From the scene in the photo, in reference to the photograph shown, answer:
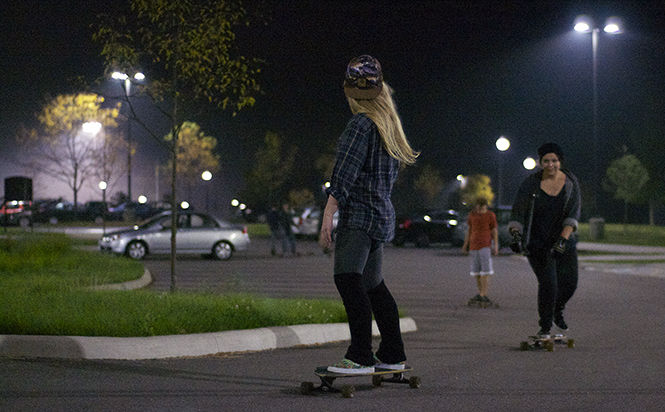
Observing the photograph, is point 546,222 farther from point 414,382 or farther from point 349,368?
point 349,368

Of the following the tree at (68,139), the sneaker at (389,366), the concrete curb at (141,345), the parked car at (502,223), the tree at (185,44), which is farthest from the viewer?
the tree at (68,139)

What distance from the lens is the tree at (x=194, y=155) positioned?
72.4 metres

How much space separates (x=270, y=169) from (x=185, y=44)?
A: 62.2 m

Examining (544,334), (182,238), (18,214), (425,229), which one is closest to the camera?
(544,334)

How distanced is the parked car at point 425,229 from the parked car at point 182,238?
34.6ft

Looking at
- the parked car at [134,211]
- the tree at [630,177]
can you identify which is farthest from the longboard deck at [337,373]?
the tree at [630,177]

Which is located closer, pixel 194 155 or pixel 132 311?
pixel 132 311

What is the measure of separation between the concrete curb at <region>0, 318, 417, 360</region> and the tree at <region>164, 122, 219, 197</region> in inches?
2507

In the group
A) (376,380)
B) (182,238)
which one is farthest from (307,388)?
(182,238)

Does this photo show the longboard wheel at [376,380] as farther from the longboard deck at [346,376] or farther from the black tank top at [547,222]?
the black tank top at [547,222]

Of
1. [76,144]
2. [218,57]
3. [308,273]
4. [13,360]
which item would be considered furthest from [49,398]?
[76,144]

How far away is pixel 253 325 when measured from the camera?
8.98 meters

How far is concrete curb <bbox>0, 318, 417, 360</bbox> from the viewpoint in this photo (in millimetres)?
7582

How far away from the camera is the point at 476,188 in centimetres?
6894
